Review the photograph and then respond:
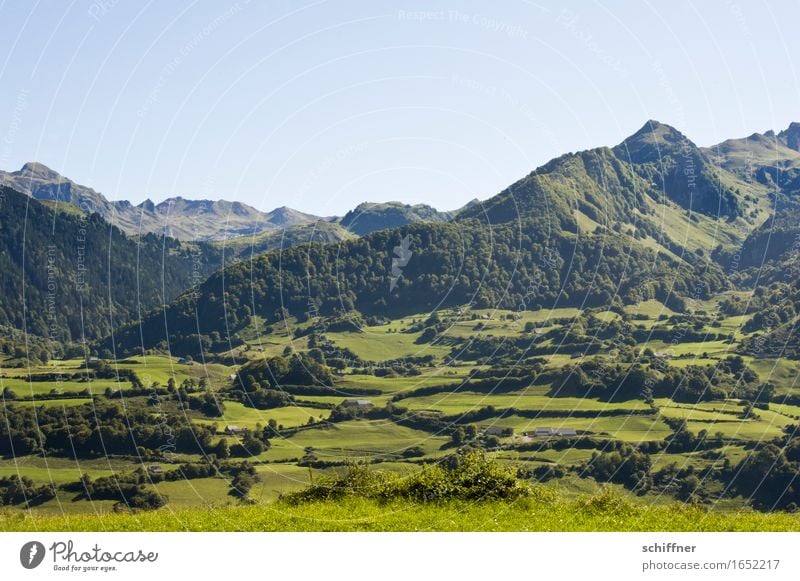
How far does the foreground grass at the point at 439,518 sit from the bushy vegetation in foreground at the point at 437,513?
0.03 meters

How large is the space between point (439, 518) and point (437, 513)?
767 mm

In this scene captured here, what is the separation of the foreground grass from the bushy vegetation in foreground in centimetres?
3

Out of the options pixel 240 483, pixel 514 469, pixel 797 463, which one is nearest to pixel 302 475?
pixel 240 483

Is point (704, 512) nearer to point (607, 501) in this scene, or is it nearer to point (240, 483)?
point (607, 501)

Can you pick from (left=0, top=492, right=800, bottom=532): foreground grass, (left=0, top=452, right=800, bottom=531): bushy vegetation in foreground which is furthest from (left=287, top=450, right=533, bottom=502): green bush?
(left=0, top=492, right=800, bottom=532): foreground grass

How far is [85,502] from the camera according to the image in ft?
628

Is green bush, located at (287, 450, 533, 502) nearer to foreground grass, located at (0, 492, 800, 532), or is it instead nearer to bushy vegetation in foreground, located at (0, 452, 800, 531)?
bushy vegetation in foreground, located at (0, 452, 800, 531)

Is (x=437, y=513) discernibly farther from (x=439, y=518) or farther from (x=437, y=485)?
(x=437, y=485)

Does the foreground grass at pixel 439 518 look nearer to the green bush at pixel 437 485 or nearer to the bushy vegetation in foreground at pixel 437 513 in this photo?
the bushy vegetation in foreground at pixel 437 513

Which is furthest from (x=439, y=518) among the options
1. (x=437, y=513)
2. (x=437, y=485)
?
A: (x=437, y=485)

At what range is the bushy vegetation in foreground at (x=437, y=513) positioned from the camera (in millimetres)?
29344

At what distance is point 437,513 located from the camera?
31.1 m

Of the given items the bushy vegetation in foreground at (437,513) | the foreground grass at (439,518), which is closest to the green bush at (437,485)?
the bushy vegetation in foreground at (437,513)
